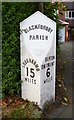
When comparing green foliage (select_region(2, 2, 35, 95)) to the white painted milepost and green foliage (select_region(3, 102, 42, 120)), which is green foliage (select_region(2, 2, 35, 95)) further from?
green foliage (select_region(3, 102, 42, 120))

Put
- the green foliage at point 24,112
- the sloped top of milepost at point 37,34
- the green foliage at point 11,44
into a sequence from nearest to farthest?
the green foliage at point 24,112, the sloped top of milepost at point 37,34, the green foliage at point 11,44

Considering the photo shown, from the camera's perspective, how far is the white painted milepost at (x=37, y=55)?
6148 millimetres

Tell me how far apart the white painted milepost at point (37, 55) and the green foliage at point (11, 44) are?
204mm

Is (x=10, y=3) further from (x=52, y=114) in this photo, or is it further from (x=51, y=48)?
(x=52, y=114)

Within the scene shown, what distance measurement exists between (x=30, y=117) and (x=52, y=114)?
2.64 ft

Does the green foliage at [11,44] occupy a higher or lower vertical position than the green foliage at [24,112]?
higher

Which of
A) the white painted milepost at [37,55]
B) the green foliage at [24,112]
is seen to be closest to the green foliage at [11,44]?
the white painted milepost at [37,55]

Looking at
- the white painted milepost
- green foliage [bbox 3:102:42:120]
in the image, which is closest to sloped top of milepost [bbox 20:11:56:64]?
the white painted milepost

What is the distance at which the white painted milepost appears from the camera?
242 inches

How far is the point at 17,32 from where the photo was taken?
6.54 m

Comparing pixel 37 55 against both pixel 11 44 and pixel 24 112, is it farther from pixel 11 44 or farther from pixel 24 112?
pixel 24 112

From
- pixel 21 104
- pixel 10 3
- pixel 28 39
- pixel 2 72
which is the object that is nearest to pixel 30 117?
pixel 21 104

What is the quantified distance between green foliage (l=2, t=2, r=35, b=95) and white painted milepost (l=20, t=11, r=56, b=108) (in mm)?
204

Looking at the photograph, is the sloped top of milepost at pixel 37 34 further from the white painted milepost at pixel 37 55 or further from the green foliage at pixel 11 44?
the green foliage at pixel 11 44
